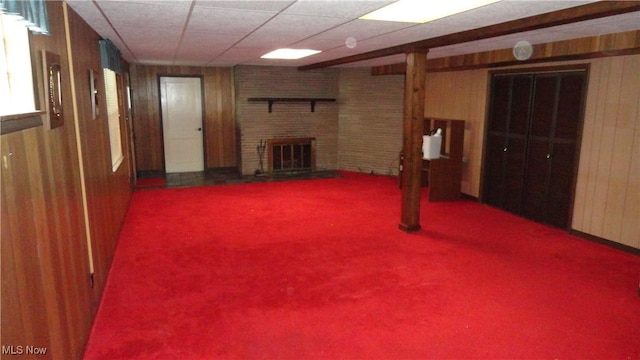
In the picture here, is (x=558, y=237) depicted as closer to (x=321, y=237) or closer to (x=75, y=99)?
(x=321, y=237)

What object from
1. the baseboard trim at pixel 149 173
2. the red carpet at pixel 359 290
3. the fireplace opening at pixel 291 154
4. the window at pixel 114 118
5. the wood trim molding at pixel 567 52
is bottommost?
the red carpet at pixel 359 290

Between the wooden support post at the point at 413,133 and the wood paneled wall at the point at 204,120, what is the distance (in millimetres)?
5046

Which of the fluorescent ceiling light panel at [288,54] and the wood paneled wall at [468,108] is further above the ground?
the fluorescent ceiling light panel at [288,54]

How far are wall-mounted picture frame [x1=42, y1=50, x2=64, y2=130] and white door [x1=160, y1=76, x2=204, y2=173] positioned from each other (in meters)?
6.41

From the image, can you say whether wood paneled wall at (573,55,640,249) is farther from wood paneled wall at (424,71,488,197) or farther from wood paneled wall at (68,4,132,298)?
wood paneled wall at (68,4,132,298)

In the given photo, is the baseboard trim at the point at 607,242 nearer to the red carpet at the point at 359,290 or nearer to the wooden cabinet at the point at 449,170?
the red carpet at the point at 359,290

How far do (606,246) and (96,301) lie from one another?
5.26 meters

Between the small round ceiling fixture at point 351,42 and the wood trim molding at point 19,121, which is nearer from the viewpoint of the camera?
the wood trim molding at point 19,121

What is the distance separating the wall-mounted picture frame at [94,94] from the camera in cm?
366

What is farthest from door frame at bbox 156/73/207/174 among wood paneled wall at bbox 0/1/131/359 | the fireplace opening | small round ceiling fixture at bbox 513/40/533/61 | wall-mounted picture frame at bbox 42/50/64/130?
wall-mounted picture frame at bbox 42/50/64/130

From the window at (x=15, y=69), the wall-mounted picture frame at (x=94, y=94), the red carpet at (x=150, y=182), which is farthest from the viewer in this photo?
the red carpet at (x=150, y=182)

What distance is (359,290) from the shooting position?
3645mm

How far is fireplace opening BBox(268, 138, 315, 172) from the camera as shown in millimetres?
8906

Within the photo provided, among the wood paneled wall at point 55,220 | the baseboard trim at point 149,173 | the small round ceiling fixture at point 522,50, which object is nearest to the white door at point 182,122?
the baseboard trim at point 149,173
